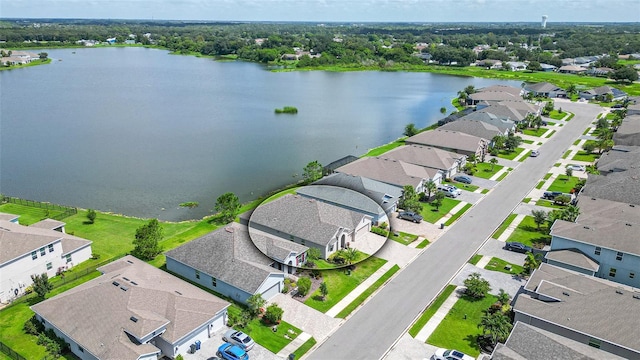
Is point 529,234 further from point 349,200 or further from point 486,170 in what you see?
point 486,170

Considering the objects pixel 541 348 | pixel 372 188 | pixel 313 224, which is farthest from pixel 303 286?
pixel 372 188

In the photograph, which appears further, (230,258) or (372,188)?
(372,188)

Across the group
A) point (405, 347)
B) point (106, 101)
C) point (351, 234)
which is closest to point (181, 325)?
point (405, 347)

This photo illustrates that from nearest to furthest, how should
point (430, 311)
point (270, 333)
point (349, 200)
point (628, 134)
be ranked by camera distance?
point (270, 333) < point (430, 311) < point (349, 200) < point (628, 134)

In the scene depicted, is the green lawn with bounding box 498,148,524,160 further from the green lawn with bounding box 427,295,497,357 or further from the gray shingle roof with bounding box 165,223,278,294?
the gray shingle roof with bounding box 165,223,278,294

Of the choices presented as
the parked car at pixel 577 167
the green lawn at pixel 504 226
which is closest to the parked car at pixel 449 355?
the green lawn at pixel 504 226

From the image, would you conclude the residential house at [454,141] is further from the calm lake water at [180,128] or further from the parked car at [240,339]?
the parked car at [240,339]
